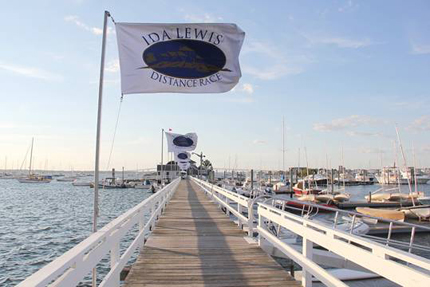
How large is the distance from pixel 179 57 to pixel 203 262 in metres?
4.28

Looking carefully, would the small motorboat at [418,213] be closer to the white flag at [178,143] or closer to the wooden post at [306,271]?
the white flag at [178,143]

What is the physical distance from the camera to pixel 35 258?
16312mm

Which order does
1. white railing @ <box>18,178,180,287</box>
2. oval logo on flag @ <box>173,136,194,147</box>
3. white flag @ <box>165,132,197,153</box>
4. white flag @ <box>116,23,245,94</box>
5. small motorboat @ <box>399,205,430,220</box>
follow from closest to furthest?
1. white railing @ <box>18,178,180,287</box>
2. white flag @ <box>116,23,245,94</box>
3. small motorboat @ <box>399,205,430,220</box>
4. white flag @ <box>165,132,197,153</box>
5. oval logo on flag @ <box>173,136,194,147</box>

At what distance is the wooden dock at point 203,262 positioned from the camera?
5793mm

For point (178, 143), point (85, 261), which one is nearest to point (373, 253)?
point (85, 261)

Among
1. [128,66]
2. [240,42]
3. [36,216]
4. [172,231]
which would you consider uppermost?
[240,42]

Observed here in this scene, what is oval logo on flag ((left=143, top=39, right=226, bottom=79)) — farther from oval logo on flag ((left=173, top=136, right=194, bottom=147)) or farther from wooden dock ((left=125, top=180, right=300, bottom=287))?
oval logo on flag ((left=173, top=136, right=194, bottom=147))

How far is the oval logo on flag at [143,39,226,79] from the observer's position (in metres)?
7.47

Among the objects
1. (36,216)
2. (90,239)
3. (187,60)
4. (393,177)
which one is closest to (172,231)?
(187,60)

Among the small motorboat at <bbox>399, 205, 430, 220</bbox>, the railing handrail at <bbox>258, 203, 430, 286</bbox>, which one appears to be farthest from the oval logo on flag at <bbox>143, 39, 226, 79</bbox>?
the small motorboat at <bbox>399, 205, 430, 220</bbox>

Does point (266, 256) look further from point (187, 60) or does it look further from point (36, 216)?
point (36, 216)

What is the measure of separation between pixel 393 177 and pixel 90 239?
133 metres

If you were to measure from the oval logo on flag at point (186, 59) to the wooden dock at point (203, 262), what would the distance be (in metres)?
3.86

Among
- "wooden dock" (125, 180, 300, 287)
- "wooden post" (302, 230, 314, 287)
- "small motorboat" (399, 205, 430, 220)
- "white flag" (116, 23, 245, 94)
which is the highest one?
"white flag" (116, 23, 245, 94)
